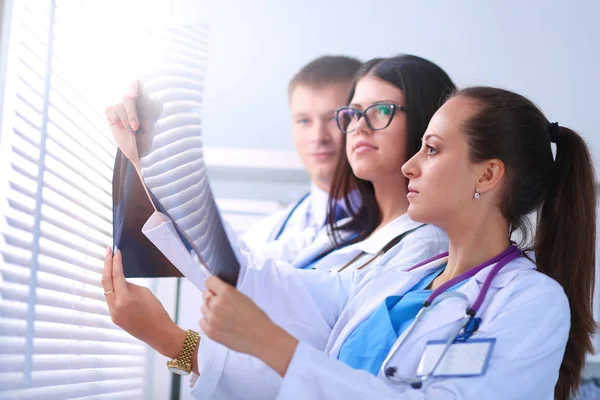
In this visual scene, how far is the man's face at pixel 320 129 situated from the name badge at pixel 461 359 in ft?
3.95

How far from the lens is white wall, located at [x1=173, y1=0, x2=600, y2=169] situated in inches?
115

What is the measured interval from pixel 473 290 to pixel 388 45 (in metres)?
1.93

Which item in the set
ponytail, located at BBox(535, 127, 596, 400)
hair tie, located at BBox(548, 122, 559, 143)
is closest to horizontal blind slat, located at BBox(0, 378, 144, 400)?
ponytail, located at BBox(535, 127, 596, 400)

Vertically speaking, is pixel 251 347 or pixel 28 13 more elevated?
pixel 28 13

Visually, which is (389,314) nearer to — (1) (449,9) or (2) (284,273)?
(2) (284,273)

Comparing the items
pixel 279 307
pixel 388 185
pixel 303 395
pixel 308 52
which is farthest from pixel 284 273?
A: pixel 308 52

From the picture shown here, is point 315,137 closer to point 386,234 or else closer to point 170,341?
point 386,234

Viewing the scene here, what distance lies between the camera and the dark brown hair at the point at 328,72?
7.94 ft

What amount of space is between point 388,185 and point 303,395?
3.06 feet

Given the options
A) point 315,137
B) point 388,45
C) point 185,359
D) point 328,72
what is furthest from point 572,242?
point 388,45

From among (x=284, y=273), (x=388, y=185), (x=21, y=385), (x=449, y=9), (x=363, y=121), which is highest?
(x=449, y=9)

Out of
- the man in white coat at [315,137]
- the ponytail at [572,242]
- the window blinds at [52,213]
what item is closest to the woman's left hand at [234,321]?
the window blinds at [52,213]

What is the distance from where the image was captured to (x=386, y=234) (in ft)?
5.82

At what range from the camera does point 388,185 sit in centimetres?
190
